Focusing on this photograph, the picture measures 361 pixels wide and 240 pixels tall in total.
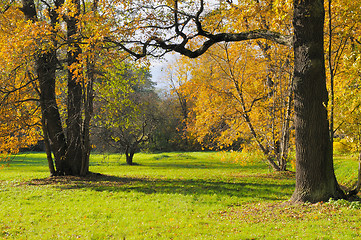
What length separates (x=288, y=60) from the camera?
1457cm

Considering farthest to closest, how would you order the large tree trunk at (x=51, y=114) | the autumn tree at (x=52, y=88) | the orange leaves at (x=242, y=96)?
the orange leaves at (x=242, y=96) < the large tree trunk at (x=51, y=114) < the autumn tree at (x=52, y=88)

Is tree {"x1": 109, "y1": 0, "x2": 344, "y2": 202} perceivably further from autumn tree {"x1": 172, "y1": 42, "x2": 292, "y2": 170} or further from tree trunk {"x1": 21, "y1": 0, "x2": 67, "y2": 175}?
tree trunk {"x1": 21, "y1": 0, "x2": 67, "y2": 175}

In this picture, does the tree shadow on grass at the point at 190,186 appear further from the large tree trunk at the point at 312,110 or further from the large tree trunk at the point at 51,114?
the large tree trunk at the point at 312,110

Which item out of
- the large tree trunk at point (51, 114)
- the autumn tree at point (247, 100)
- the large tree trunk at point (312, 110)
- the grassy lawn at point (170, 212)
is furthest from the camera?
the autumn tree at point (247, 100)

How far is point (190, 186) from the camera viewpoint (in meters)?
13.1

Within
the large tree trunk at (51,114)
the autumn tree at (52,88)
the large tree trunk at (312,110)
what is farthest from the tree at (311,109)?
the large tree trunk at (51,114)

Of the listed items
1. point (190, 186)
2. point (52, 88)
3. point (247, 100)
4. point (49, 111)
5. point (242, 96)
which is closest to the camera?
point (190, 186)

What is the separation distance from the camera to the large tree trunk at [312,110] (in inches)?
326

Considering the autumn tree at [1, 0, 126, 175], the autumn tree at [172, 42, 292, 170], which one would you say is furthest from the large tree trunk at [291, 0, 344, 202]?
the autumn tree at [1, 0, 126, 175]

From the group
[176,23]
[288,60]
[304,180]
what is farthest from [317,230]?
[288,60]

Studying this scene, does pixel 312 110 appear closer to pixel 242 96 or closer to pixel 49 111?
pixel 242 96

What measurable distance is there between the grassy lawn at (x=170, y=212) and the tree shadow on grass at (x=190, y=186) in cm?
4

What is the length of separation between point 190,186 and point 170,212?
13.6 feet

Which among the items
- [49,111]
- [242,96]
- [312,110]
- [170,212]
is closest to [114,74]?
[49,111]
